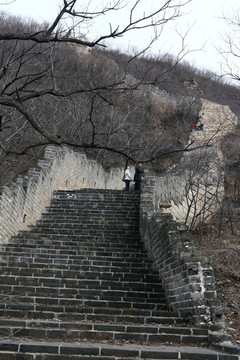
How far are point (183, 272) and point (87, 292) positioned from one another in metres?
2.46

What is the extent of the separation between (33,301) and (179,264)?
307cm

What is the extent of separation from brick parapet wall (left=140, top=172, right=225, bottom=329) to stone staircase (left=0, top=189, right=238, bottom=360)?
0.86ft

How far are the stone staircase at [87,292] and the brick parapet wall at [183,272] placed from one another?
263 millimetres

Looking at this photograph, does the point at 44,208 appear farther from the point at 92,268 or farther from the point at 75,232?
the point at 92,268

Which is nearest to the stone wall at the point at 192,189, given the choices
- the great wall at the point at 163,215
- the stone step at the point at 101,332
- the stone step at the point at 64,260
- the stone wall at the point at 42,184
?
the great wall at the point at 163,215

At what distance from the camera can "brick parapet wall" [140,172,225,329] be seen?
332 inches

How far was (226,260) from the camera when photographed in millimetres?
13914

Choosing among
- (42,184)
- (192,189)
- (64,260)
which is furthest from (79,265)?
(192,189)

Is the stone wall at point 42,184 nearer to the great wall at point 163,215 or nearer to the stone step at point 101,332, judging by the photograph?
the great wall at point 163,215

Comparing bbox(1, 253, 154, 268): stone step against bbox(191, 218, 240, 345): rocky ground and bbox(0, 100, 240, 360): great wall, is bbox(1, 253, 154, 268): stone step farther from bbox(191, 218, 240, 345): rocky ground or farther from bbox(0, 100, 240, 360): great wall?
bbox(191, 218, 240, 345): rocky ground

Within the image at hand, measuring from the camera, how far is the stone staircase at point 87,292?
698cm

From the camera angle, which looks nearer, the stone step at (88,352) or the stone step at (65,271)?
the stone step at (88,352)

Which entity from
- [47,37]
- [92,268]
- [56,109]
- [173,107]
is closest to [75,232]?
[92,268]

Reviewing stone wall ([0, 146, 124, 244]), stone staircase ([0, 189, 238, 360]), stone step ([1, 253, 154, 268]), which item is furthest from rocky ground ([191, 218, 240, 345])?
stone wall ([0, 146, 124, 244])
